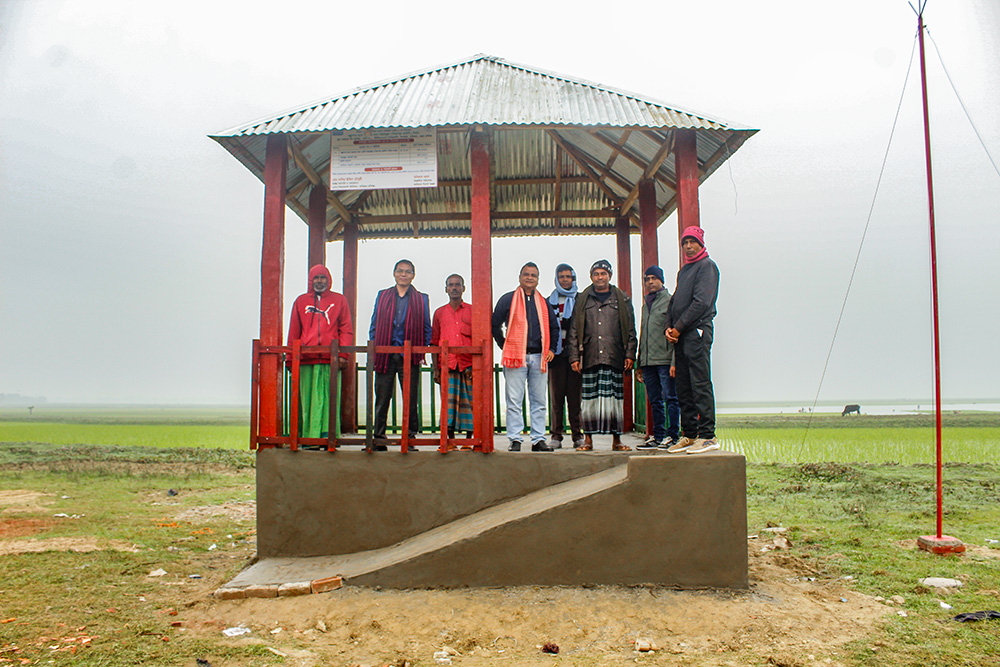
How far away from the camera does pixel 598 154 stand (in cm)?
775

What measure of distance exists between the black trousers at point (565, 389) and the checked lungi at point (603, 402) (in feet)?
0.29

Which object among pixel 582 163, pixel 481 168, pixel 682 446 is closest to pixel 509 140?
pixel 582 163

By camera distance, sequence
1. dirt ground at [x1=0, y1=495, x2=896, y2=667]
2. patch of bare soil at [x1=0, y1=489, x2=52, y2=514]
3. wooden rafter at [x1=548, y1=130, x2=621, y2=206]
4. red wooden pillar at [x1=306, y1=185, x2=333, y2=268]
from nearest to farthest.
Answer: dirt ground at [x1=0, y1=495, x2=896, y2=667]
wooden rafter at [x1=548, y1=130, x2=621, y2=206]
red wooden pillar at [x1=306, y1=185, x2=333, y2=268]
patch of bare soil at [x1=0, y1=489, x2=52, y2=514]

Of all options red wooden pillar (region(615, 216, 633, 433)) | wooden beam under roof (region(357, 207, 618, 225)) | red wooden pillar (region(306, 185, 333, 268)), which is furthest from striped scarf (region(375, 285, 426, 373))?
red wooden pillar (region(615, 216, 633, 433))

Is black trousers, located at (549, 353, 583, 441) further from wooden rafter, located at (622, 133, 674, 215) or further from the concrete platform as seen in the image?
wooden rafter, located at (622, 133, 674, 215)

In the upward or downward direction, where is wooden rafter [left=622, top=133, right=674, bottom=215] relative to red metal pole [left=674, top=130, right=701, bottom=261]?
upward

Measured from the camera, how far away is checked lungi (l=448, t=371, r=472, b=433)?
6074 millimetres

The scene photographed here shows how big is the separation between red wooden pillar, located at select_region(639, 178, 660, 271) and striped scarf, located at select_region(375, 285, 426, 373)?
3.22m

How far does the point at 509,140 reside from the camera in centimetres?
768

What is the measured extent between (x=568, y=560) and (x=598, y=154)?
5.30 m

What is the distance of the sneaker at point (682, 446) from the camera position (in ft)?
16.1

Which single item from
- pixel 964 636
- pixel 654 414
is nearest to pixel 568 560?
pixel 654 414

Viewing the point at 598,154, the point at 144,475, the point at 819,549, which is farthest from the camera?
the point at 144,475

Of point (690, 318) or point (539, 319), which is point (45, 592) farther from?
point (690, 318)
